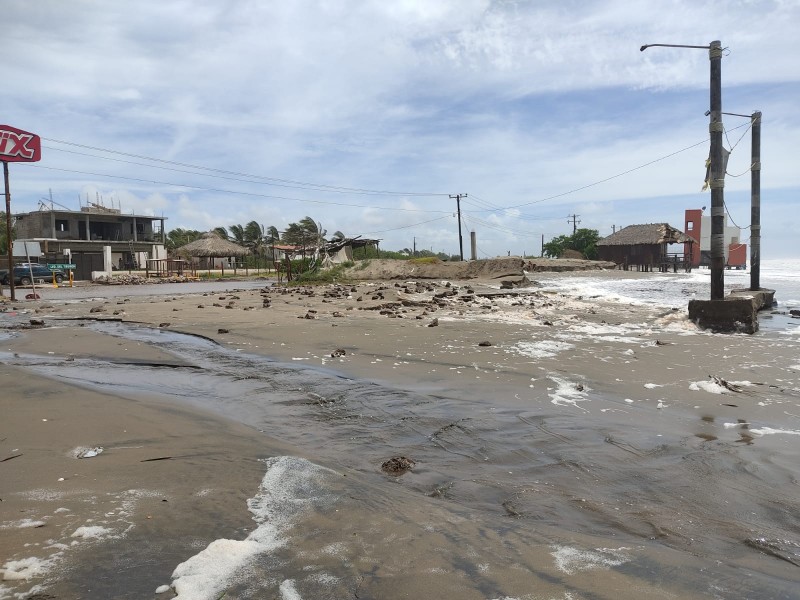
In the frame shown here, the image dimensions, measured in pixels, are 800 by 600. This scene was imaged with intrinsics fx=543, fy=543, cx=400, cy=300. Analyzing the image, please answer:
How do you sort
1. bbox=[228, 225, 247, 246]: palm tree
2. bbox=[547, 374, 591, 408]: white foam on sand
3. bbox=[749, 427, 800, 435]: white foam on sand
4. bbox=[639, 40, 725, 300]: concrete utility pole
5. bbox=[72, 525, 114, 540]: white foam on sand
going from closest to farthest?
1. bbox=[72, 525, 114, 540]: white foam on sand
2. bbox=[749, 427, 800, 435]: white foam on sand
3. bbox=[547, 374, 591, 408]: white foam on sand
4. bbox=[639, 40, 725, 300]: concrete utility pole
5. bbox=[228, 225, 247, 246]: palm tree

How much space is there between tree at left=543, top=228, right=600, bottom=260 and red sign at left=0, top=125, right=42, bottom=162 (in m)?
45.9

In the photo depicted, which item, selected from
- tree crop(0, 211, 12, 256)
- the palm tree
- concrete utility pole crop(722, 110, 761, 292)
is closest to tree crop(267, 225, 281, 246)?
the palm tree

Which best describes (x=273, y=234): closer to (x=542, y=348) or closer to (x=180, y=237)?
(x=180, y=237)

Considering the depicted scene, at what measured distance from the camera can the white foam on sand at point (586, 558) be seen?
7.30 ft

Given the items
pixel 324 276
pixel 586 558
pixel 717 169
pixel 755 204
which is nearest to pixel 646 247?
pixel 324 276

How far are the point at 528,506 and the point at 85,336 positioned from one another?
8.22 m

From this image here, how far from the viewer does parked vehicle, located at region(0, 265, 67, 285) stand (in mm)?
33594

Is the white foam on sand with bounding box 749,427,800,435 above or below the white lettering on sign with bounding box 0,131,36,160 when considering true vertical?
below

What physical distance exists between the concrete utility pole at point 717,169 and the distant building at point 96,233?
4729 cm

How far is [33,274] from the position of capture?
108ft

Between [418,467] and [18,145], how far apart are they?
2320 cm

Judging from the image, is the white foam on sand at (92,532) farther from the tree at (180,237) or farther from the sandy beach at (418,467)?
the tree at (180,237)

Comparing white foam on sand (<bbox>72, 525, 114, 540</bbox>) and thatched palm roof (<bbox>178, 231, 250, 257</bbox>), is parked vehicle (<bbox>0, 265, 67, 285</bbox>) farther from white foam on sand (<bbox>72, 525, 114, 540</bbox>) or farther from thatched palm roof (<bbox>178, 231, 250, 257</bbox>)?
white foam on sand (<bbox>72, 525, 114, 540</bbox>)

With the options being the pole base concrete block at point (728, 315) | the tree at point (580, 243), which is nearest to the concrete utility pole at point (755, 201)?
the pole base concrete block at point (728, 315)
